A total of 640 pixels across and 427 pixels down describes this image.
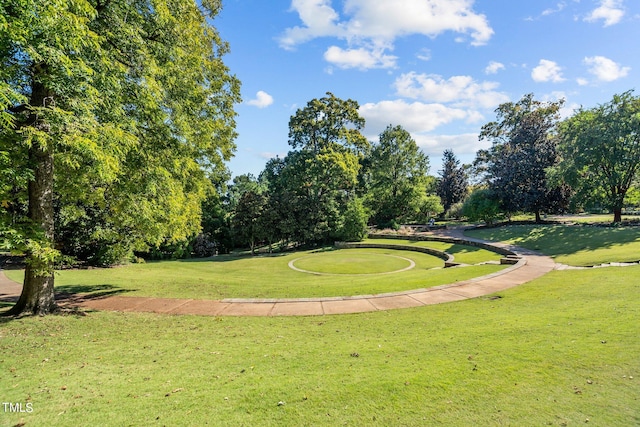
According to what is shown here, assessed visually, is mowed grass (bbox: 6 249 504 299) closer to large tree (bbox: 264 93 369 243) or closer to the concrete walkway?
the concrete walkway

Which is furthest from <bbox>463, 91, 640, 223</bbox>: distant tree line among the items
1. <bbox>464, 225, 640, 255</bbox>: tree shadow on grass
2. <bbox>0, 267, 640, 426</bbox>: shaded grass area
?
<bbox>0, 267, 640, 426</bbox>: shaded grass area

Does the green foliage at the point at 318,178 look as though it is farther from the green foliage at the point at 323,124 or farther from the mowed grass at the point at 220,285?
the mowed grass at the point at 220,285

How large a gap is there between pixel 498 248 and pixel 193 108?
2060cm

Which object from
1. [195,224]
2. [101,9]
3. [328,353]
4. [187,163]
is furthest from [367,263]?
[101,9]

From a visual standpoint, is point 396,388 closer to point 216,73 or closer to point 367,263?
point 216,73

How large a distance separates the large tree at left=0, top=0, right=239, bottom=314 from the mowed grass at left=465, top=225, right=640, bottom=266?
670 inches

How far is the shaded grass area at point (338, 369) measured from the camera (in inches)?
141

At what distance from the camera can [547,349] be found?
16.4 ft

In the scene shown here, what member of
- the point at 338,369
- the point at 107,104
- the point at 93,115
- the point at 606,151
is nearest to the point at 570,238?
the point at 606,151

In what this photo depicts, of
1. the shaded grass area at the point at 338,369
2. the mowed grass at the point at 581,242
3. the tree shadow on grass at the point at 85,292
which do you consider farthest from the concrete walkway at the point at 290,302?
the mowed grass at the point at 581,242

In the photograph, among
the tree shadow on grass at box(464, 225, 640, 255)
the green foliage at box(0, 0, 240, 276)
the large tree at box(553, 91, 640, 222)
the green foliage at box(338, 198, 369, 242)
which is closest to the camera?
the green foliage at box(0, 0, 240, 276)

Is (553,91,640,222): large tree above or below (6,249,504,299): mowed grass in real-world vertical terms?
above

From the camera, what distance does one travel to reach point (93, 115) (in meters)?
6.05

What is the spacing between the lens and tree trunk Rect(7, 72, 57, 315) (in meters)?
7.00
